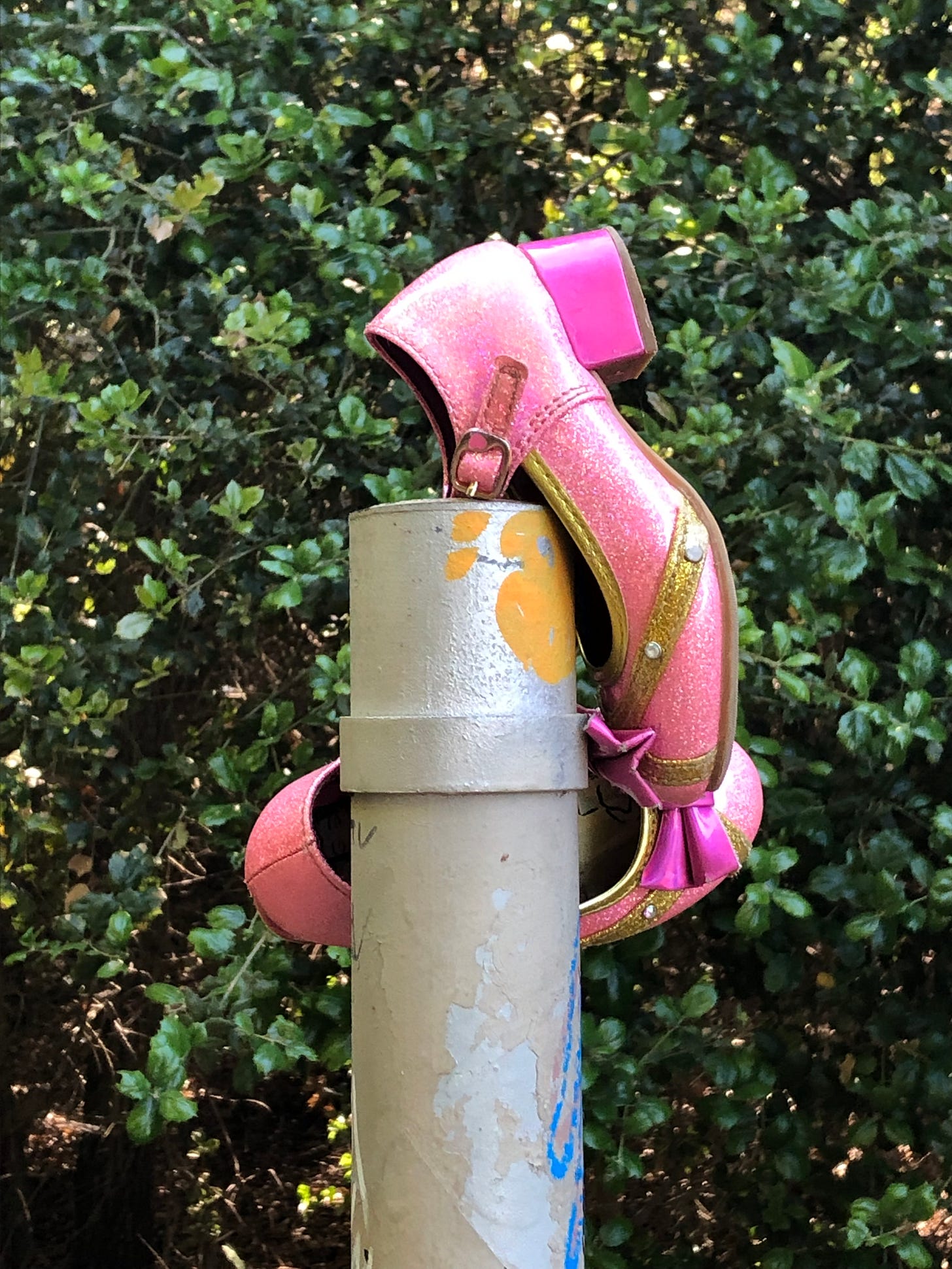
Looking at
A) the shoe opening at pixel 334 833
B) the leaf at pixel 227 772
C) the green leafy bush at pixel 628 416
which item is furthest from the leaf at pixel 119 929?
the shoe opening at pixel 334 833

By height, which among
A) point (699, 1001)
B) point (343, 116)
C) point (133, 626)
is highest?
point (343, 116)

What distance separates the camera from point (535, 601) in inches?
24.2

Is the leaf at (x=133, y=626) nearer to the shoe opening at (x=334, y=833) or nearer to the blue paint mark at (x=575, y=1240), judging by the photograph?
the shoe opening at (x=334, y=833)

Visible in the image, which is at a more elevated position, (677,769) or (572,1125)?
(677,769)

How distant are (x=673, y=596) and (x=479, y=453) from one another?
14cm

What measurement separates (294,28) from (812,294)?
2.19ft

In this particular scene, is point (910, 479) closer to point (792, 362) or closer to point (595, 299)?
point (792, 362)

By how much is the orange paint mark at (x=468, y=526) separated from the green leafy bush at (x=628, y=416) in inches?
20.2

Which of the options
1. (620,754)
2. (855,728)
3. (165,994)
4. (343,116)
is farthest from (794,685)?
(343,116)

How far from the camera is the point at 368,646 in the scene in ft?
2.05

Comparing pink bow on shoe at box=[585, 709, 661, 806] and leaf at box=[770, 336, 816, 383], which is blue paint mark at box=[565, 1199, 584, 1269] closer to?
pink bow on shoe at box=[585, 709, 661, 806]

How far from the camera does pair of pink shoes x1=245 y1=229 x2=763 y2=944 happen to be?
621mm

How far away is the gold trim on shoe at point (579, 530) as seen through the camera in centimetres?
62

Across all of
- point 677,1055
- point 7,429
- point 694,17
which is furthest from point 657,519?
point 7,429
